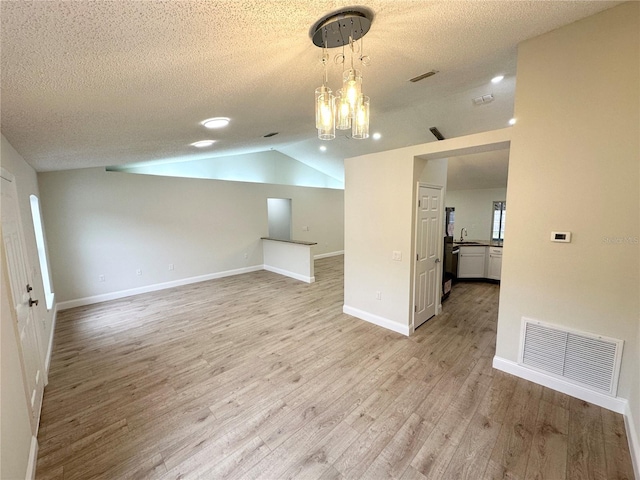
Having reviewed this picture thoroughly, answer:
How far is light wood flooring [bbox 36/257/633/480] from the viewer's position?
1.71 m

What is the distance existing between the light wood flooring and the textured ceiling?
235cm

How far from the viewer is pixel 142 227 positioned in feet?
17.4

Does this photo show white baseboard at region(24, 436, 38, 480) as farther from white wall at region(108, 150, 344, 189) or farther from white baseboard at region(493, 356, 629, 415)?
white wall at region(108, 150, 344, 189)

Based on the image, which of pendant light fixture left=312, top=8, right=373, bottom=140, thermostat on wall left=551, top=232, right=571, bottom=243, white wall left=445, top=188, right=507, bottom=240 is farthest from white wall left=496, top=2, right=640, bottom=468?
white wall left=445, top=188, right=507, bottom=240

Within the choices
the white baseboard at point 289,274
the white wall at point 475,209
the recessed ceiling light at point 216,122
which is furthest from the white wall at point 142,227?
the white wall at point 475,209

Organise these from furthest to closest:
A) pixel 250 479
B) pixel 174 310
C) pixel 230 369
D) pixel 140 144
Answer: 1. pixel 174 310
2. pixel 140 144
3. pixel 230 369
4. pixel 250 479

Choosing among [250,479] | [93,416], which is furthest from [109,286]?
[250,479]

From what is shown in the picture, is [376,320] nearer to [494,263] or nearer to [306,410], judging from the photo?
[306,410]

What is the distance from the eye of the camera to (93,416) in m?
2.15

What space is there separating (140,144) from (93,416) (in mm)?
2837

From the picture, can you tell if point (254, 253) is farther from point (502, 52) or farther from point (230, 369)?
point (502, 52)

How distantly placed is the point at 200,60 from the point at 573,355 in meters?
3.65

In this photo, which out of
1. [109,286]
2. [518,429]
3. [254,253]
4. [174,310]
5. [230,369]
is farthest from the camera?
[254,253]

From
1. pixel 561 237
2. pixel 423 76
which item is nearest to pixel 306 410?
pixel 561 237
